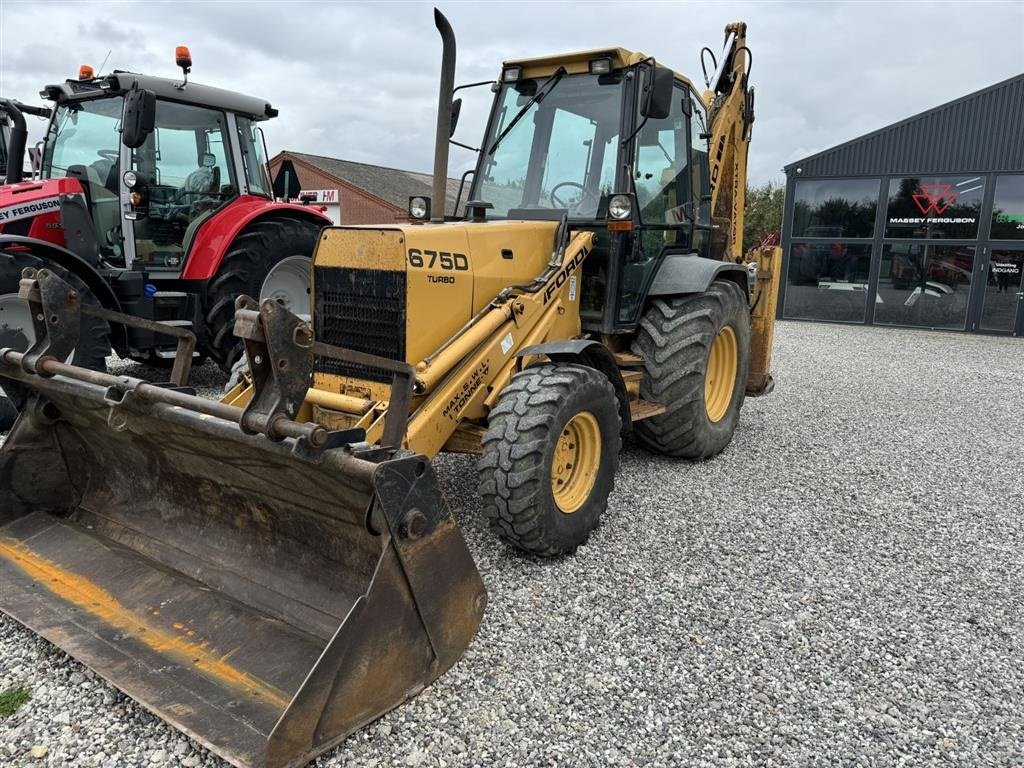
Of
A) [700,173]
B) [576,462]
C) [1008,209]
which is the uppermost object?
[1008,209]

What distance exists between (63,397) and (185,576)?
1077 mm

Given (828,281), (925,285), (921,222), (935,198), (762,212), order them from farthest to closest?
(762,212) < (828,281) < (925,285) < (921,222) < (935,198)

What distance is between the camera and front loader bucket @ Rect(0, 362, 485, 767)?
2396mm

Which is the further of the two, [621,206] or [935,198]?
[935,198]

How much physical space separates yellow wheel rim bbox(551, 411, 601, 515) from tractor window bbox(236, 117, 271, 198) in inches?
211

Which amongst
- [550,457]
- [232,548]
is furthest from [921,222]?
[232,548]

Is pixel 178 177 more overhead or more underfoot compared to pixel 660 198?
more overhead

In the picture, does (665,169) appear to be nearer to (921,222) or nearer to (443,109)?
(443,109)

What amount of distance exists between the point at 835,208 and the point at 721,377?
1192cm

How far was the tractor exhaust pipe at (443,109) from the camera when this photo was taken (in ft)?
13.5

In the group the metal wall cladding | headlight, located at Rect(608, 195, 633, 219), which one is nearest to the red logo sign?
the metal wall cladding

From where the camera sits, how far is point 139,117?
20.1ft

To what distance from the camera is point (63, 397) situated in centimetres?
350

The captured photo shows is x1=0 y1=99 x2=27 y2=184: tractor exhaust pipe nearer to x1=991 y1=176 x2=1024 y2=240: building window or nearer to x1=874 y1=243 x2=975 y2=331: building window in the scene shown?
x1=874 y1=243 x2=975 y2=331: building window
